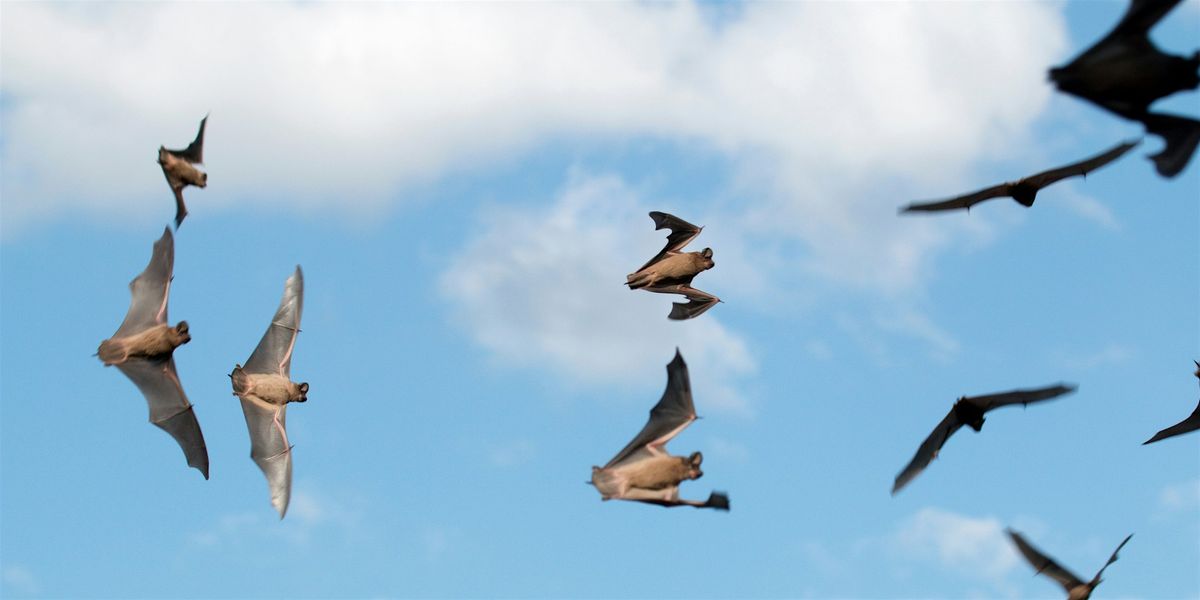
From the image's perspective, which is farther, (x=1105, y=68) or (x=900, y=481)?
(x=900, y=481)

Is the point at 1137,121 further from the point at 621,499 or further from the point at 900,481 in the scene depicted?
the point at 621,499

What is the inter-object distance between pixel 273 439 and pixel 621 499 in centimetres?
1000

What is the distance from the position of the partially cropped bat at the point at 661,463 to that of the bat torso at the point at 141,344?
10211mm

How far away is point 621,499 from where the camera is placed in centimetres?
2416

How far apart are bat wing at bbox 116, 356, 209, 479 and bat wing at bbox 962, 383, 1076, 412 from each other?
1715 cm

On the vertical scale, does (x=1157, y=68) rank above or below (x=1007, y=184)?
below

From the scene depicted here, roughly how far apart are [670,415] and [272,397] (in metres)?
9.97

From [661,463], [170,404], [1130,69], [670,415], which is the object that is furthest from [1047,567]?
[170,404]

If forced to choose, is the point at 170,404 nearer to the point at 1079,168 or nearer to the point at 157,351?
the point at 157,351

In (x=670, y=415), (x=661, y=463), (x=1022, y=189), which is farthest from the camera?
(x=1022, y=189)

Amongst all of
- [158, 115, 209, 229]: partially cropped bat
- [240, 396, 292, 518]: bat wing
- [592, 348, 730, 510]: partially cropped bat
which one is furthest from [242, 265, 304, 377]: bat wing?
[592, 348, 730, 510]: partially cropped bat

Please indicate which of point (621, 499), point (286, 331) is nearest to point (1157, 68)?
point (621, 499)

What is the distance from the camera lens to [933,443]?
26516 millimetres

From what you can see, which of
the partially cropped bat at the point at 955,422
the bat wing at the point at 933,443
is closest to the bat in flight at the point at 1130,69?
the partially cropped bat at the point at 955,422
